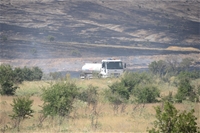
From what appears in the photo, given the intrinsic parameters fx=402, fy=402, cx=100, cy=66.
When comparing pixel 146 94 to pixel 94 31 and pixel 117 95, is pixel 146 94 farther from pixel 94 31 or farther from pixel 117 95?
pixel 94 31

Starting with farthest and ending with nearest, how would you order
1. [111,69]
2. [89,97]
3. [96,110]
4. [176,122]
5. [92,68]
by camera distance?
[92,68]
[111,69]
[89,97]
[96,110]
[176,122]

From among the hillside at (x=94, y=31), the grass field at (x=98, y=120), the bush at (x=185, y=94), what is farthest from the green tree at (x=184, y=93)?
the hillside at (x=94, y=31)

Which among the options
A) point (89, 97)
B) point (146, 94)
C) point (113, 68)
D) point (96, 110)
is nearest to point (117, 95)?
point (89, 97)

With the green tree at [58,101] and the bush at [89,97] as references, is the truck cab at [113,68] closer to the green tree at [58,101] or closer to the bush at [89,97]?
the bush at [89,97]

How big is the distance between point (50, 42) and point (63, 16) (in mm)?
22865

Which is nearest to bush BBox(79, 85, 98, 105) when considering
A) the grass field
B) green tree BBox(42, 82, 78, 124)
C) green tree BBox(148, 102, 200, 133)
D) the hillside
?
the grass field

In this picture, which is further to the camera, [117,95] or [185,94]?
[185,94]

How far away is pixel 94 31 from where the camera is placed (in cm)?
10631

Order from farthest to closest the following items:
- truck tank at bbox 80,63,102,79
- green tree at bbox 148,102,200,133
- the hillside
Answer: the hillside
truck tank at bbox 80,63,102,79
green tree at bbox 148,102,200,133

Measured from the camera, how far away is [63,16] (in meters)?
115

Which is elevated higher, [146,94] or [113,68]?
[146,94]

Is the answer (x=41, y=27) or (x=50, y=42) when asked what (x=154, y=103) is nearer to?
(x=50, y=42)

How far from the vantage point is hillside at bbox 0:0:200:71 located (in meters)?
85.3

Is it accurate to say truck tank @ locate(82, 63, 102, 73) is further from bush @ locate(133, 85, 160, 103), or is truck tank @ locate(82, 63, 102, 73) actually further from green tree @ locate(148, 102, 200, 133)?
green tree @ locate(148, 102, 200, 133)
